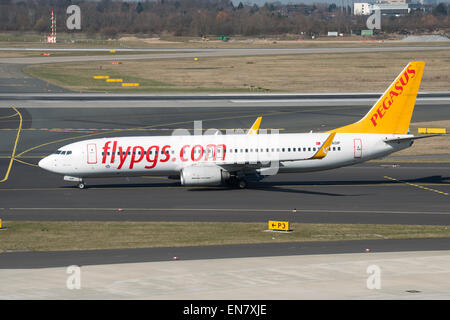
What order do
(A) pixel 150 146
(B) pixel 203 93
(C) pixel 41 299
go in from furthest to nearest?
1. (B) pixel 203 93
2. (A) pixel 150 146
3. (C) pixel 41 299

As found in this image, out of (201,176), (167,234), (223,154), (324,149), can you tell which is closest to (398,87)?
(324,149)

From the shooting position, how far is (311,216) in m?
47.5

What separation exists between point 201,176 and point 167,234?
14.1 metres

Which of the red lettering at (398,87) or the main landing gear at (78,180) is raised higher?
the red lettering at (398,87)

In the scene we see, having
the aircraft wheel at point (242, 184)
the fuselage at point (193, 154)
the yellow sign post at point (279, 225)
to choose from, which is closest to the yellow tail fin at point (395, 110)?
the fuselage at point (193, 154)

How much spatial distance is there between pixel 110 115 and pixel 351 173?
138 ft

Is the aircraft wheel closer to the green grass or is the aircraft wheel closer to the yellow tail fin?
the yellow tail fin

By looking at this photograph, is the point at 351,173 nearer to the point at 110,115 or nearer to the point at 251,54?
the point at 110,115

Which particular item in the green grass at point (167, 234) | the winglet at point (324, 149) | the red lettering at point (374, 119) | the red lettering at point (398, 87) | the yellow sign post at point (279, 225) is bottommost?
the green grass at point (167, 234)

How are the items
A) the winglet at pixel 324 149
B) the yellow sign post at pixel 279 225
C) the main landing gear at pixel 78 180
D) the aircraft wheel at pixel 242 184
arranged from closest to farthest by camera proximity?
the yellow sign post at pixel 279 225 → the winglet at pixel 324 149 → the main landing gear at pixel 78 180 → the aircraft wheel at pixel 242 184

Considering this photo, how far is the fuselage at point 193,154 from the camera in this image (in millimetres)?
56688

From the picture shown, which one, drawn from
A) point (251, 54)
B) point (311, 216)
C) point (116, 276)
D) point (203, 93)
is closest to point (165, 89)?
point (203, 93)

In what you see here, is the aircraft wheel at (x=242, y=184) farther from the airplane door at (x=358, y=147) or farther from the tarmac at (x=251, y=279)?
the tarmac at (x=251, y=279)

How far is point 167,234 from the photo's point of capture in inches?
1656
